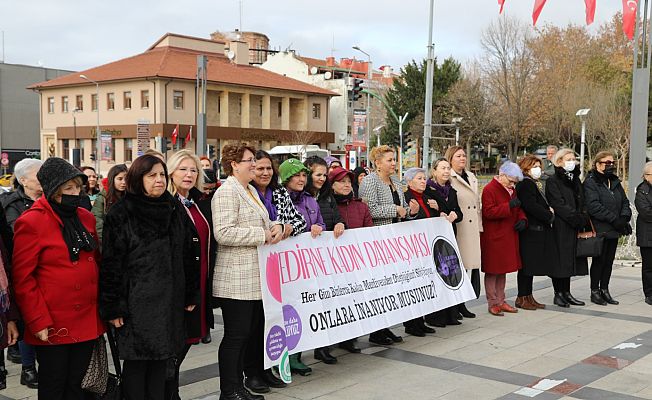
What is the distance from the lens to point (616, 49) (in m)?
53.1

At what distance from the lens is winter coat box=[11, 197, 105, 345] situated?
4066 mm

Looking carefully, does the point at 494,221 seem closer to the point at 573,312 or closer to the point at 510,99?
the point at 573,312

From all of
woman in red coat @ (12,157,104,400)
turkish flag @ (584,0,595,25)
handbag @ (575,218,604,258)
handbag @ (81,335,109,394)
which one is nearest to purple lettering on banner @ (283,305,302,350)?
handbag @ (81,335,109,394)

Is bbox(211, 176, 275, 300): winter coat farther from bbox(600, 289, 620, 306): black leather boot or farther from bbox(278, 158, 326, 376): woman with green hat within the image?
bbox(600, 289, 620, 306): black leather boot

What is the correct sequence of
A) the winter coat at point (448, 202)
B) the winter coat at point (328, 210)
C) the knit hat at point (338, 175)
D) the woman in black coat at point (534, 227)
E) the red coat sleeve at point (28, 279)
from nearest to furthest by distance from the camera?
the red coat sleeve at point (28, 279), the winter coat at point (328, 210), the knit hat at point (338, 175), the winter coat at point (448, 202), the woman in black coat at point (534, 227)

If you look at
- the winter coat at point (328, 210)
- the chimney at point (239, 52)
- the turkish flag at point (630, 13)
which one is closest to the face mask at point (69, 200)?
the winter coat at point (328, 210)

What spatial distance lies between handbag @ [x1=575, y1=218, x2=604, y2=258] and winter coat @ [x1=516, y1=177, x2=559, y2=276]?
418 mm

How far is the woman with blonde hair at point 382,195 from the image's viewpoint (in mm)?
7254

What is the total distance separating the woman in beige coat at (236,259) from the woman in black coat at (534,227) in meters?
4.51

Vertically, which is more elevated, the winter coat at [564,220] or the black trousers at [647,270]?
the winter coat at [564,220]

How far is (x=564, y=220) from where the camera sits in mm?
8906

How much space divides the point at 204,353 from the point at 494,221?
3978 millimetres

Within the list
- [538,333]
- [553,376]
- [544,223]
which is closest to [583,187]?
[544,223]

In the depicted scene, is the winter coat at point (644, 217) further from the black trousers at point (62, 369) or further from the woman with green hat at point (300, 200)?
the black trousers at point (62, 369)
